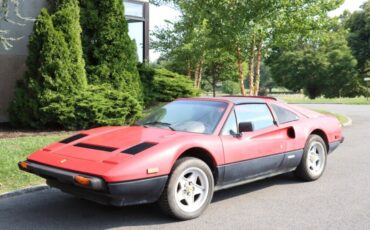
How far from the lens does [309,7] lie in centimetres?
1386

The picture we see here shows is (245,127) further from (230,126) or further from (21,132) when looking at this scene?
(21,132)

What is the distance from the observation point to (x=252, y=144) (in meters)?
5.34

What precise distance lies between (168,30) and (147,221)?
59.4 ft

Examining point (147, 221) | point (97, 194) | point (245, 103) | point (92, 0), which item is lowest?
point (147, 221)

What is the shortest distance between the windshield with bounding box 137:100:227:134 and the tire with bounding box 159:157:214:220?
54cm

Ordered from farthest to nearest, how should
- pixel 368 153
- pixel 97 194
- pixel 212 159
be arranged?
pixel 368 153 → pixel 212 159 → pixel 97 194

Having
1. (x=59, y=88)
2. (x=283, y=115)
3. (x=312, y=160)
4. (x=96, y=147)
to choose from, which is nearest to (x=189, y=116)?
(x=96, y=147)

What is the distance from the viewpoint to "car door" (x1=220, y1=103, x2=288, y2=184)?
16.7ft

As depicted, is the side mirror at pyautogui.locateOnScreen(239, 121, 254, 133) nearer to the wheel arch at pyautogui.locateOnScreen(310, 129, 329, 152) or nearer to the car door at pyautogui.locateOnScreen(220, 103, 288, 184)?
the car door at pyautogui.locateOnScreen(220, 103, 288, 184)

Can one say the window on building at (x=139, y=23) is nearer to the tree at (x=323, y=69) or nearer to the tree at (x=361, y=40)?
the tree at (x=323, y=69)

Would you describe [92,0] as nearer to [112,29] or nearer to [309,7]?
[112,29]

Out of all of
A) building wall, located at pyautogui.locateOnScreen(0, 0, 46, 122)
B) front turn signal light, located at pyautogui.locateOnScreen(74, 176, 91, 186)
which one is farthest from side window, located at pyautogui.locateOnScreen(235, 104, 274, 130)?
building wall, located at pyautogui.locateOnScreen(0, 0, 46, 122)

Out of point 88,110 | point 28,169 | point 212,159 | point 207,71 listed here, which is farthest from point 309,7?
point 207,71

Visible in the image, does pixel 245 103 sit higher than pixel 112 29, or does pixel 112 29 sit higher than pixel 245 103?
pixel 112 29
